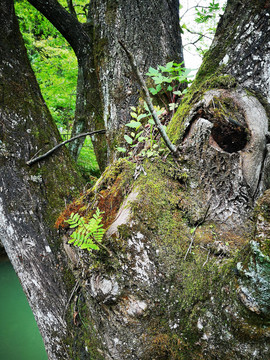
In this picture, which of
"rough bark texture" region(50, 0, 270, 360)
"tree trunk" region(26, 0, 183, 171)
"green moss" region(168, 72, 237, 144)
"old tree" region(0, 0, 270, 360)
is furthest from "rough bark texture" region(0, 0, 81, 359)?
"green moss" region(168, 72, 237, 144)

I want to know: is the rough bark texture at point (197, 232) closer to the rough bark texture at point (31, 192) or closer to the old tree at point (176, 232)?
the old tree at point (176, 232)

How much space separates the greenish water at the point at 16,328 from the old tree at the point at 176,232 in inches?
223

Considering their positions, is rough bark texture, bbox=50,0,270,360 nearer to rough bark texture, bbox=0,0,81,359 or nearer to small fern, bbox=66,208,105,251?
small fern, bbox=66,208,105,251

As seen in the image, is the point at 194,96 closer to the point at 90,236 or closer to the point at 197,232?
the point at 197,232

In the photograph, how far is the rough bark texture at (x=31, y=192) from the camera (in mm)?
1505

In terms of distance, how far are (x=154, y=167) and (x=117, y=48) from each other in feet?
3.91

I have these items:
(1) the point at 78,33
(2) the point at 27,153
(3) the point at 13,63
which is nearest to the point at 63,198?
(2) the point at 27,153

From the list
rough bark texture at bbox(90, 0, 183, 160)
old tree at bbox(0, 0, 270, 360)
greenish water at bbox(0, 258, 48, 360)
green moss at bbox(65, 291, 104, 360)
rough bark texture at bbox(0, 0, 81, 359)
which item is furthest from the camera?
greenish water at bbox(0, 258, 48, 360)

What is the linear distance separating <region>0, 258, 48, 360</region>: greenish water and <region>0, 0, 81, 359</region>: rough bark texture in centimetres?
552

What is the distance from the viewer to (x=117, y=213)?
1303mm

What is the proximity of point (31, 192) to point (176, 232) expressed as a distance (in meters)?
0.97

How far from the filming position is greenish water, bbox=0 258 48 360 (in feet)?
19.2

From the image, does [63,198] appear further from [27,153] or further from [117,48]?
[117,48]

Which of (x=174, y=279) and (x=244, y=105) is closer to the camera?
(x=174, y=279)
